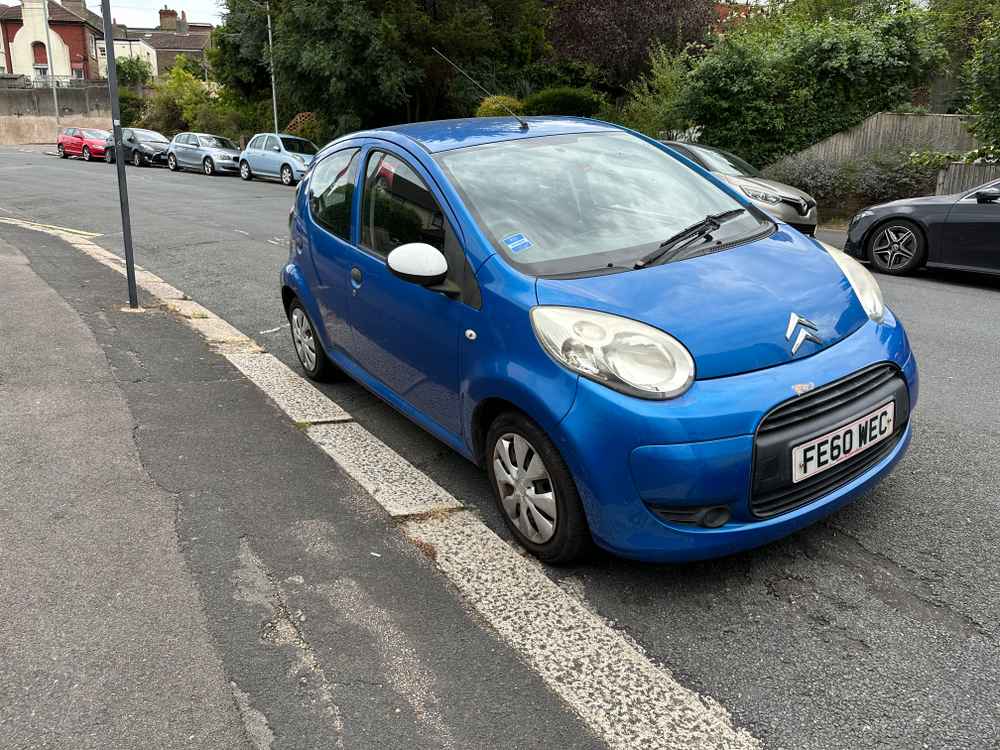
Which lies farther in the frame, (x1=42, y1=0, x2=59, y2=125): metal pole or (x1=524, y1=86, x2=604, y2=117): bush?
(x1=42, y1=0, x2=59, y2=125): metal pole

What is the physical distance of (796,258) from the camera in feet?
11.7

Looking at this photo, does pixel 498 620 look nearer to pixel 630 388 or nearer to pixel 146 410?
pixel 630 388

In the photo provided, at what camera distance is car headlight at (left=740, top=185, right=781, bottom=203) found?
10.3 metres

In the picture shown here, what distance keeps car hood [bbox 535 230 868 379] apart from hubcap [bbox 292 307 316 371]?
98.9 inches

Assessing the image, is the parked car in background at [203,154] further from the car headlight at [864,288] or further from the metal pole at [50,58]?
the metal pole at [50,58]

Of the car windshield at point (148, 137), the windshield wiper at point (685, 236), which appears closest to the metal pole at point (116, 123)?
the windshield wiper at point (685, 236)

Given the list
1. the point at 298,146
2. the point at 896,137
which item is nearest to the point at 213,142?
the point at 298,146

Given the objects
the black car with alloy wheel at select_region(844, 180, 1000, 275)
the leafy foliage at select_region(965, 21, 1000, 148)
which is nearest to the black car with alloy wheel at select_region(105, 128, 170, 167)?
the leafy foliage at select_region(965, 21, 1000, 148)

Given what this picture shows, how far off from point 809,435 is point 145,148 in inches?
1349

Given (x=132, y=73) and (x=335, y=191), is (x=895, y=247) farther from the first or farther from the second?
(x=132, y=73)

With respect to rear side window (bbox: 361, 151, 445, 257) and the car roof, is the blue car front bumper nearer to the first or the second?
rear side window (bbox: 361, 151, 445, 257)

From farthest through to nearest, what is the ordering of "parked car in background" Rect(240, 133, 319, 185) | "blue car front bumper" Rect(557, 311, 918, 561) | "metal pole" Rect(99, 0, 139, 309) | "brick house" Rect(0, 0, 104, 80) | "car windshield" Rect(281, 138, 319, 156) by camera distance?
1. "brick house" Rect(0, 0, 104, 80)
2. "car windshield" Rect(281, 138, 319, 156)
3. "parked car in background" Rect(240, 133, 319, 185)
4. "metal pole" Rect(99, 0, 139, 309)
5. "blue car front bumper" Rect(557, 311, 918, 561)

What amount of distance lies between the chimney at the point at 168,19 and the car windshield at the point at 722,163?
10004cm

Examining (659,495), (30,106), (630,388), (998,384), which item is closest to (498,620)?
(659,495)
